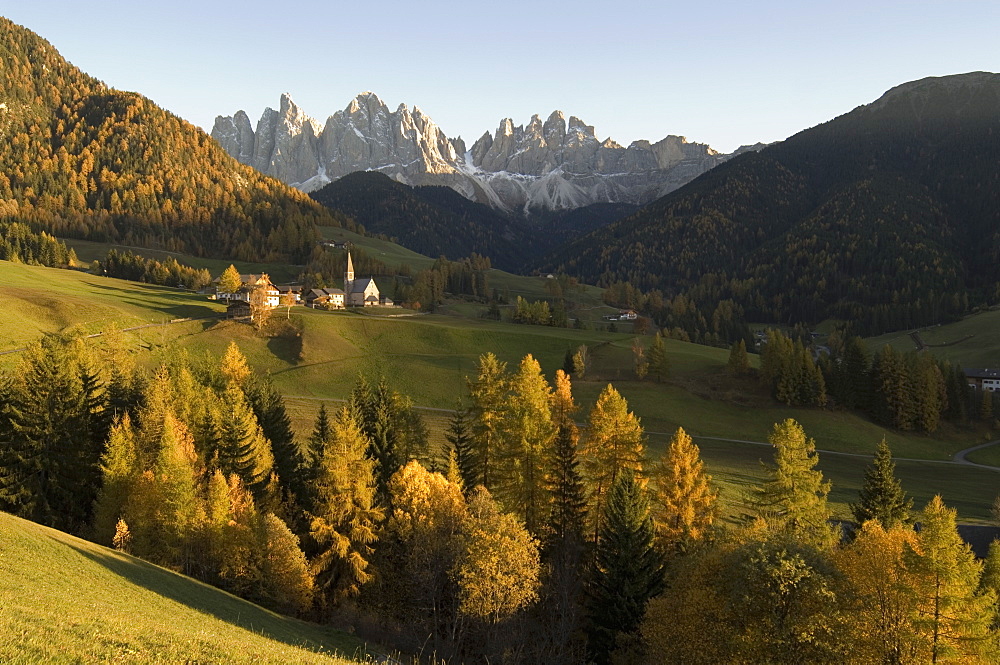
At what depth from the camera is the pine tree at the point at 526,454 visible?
43.5 metres

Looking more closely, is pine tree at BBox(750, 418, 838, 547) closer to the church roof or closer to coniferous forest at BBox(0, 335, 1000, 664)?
coniferous forest at BBox(0, 335, 1000, 664)

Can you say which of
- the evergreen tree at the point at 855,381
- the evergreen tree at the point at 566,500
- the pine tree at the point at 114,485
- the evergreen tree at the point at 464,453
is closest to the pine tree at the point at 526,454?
the evergreen tree at the point at 566,500

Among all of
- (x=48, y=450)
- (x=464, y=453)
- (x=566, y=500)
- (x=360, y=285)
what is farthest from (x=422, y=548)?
(x=360, y=285)

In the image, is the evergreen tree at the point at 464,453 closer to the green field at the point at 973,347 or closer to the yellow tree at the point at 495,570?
the yellow tree at the point at 495,570

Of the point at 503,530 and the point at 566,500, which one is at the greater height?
the point at 503,530

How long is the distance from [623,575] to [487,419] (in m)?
16.7

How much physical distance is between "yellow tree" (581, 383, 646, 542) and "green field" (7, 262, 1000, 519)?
1009 inches

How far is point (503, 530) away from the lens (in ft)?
113

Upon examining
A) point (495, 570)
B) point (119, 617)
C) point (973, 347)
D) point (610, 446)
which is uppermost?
point (119, 617)

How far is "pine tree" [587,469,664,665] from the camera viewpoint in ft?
113

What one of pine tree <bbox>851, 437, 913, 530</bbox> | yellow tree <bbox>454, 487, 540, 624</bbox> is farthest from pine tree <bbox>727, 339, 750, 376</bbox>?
A: yellow tree <bbox>454, 487, 540, 624</bbox>

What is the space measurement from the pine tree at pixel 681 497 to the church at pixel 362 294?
454 feet

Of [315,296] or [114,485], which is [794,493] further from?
[315,296]

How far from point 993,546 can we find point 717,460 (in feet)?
140
